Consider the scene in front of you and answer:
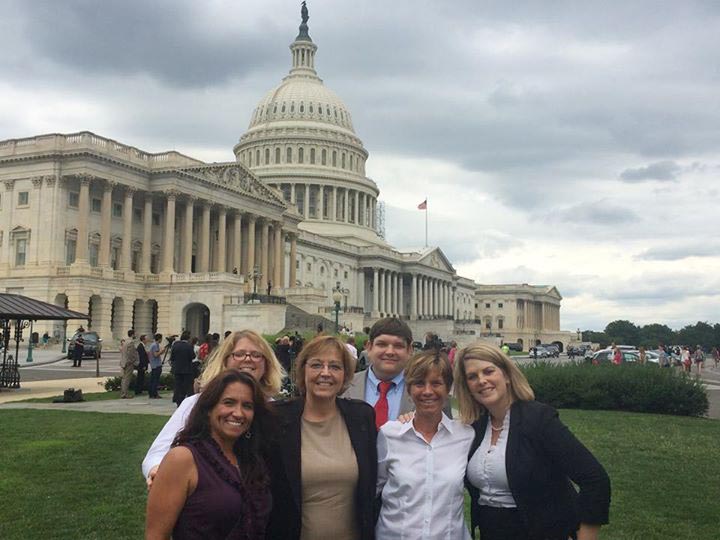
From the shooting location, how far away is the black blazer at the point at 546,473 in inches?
213

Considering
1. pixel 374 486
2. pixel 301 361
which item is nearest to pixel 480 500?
pixel 374 486

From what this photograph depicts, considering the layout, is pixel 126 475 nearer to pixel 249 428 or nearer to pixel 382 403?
pixel 382 403

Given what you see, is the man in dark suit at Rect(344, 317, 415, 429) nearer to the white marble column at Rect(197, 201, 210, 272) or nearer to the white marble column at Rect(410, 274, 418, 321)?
the white marble column at Rect(197, 201, 210, 272)

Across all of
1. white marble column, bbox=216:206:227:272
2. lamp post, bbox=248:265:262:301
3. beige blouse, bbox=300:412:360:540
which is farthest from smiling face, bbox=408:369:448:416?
white marble column, bbox=216:206:227:272

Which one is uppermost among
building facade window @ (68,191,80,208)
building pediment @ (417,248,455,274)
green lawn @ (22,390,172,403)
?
building pediment @ (417,248,455,274)

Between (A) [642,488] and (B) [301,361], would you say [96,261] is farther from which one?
(B) [301,361]

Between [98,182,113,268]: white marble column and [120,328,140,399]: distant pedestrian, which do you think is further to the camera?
[98,182,113,268]: white marble column

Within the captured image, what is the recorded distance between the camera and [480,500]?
5.75m

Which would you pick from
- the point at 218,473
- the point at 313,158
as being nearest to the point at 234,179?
the point at 313,158

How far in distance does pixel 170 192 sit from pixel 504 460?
67.6 m

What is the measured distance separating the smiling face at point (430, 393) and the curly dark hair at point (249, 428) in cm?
110

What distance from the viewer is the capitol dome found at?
12788 cm

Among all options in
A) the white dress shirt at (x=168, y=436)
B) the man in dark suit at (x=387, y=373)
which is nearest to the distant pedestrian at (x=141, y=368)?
the man in dark suit at (x=387, y=373)

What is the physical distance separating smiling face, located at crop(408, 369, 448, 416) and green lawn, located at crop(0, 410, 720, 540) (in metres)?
5.29
